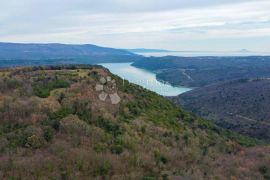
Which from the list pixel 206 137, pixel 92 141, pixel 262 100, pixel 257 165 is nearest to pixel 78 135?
pixel 92 141

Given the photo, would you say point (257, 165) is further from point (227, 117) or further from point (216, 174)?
point (227, 117)

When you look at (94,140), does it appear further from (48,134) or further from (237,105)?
(237,105)

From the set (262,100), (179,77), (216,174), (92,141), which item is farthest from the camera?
(179,77)

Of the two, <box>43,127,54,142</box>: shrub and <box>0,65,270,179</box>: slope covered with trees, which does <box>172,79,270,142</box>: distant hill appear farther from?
<box>43,127,54,142</box>: shrub

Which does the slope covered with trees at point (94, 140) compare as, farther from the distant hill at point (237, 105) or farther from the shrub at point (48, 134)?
the distant hill at point (237, 105)

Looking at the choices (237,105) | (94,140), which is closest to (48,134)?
(94,140)

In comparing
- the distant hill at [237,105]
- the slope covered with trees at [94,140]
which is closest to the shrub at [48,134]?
the slope covered with trees at [94,140]
